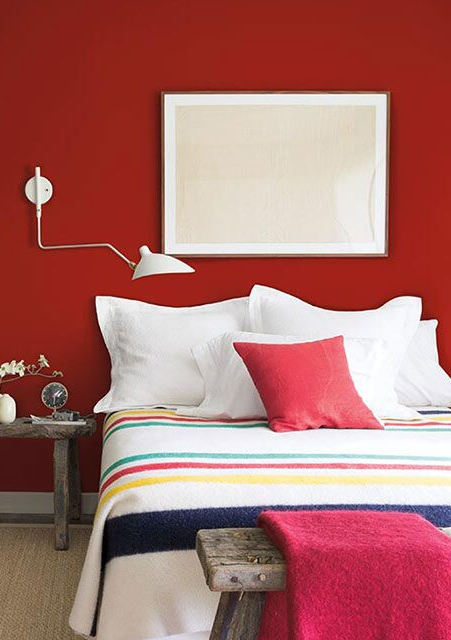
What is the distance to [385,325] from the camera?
4.04 m

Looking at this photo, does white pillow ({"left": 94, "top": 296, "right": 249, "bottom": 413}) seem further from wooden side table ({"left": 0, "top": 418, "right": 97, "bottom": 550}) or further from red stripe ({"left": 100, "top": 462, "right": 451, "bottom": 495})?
red stripe ({"left": 100, "top": 462, "right": 451, "bottom": 495})

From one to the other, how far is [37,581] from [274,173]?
2.07 m

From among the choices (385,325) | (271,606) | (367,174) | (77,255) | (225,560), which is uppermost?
(367,174)

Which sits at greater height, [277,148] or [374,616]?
[277,148]

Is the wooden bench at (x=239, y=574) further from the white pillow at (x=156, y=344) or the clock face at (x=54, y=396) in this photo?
the clock face at (x=54, y=396)

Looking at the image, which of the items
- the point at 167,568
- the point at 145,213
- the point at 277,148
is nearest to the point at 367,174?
the point at 277,148

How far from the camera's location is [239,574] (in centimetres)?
200

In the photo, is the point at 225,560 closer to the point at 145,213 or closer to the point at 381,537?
the point at 381,537

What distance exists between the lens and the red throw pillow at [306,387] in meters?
3.41

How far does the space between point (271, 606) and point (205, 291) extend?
2307 mm

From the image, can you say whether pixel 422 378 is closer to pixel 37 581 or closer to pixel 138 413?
pixel 138 413

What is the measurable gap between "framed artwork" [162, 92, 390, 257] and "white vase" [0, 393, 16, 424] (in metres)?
0.99

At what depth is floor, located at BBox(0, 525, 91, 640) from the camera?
305 cm

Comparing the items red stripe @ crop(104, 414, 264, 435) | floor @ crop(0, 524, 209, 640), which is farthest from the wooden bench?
red stripe @ crop(104, 414, 264, 435)
